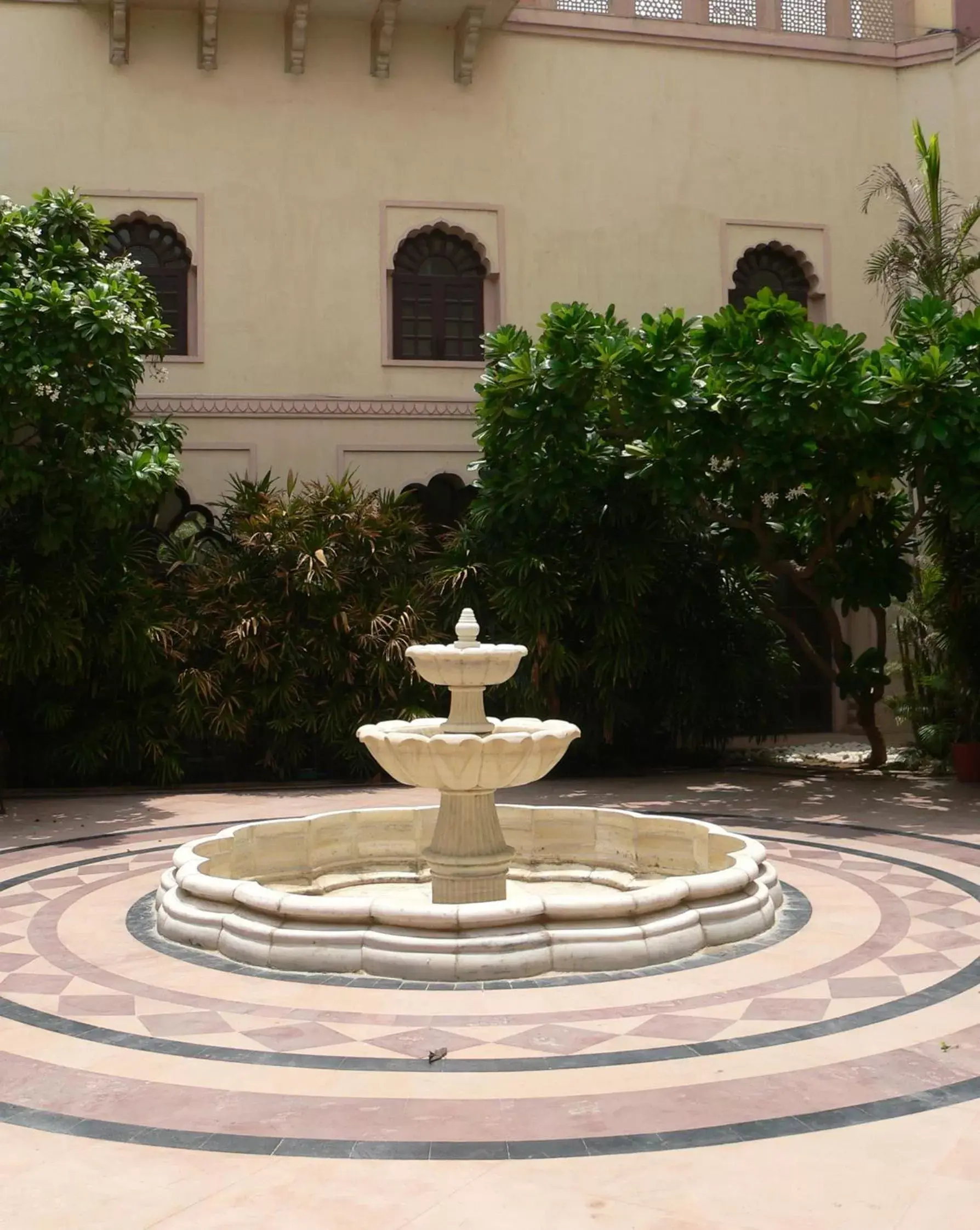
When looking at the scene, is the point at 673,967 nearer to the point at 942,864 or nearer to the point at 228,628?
the point at 942,864

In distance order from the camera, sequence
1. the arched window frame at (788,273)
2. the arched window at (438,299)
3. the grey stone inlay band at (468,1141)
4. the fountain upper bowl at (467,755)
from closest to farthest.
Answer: the grey stone inlay band at (468,1141)
the fountain upper bowl at (467,755)
the arched window at (438,299)
the arched window frame at (788,273)

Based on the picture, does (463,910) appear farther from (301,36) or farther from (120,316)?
(301,36)

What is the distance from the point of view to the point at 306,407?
15477mm

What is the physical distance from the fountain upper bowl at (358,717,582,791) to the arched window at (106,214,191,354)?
9649 mm

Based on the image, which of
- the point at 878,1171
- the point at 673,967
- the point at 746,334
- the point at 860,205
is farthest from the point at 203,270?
the point at 878,1171

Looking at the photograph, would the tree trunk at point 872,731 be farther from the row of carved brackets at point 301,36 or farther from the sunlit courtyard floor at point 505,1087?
the row of carved brackets at point 301,36

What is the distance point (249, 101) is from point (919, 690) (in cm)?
964

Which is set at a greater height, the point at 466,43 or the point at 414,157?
the point at 466,43

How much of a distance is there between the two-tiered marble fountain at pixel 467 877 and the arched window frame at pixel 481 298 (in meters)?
8.05

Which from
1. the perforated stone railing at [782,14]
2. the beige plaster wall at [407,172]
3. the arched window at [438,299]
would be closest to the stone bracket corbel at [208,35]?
the beige plaster wall at [407,172]

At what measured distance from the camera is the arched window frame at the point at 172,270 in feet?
50.3

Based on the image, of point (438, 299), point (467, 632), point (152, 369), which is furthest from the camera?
point (438, 299)

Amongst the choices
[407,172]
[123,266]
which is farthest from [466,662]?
[407,172]

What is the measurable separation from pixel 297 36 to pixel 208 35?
96cm
